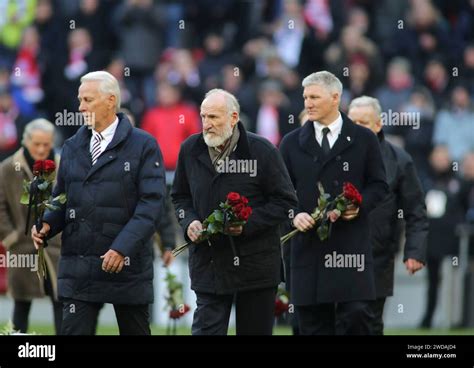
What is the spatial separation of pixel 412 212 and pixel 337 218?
1611 millimetres

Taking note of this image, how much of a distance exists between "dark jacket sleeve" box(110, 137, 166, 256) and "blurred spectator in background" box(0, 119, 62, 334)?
2.65 m

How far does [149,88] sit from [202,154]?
39.0 feet

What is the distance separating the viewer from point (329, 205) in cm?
1212

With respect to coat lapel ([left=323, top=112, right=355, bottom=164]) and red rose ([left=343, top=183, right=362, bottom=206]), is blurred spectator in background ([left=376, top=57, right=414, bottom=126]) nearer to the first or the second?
coat lapel ([left=323, top=112, right=355, bottom=164])

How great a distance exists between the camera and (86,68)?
23.1m

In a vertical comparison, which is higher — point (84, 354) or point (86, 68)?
point (86, 68)

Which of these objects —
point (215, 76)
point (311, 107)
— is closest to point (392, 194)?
point (311, 107)

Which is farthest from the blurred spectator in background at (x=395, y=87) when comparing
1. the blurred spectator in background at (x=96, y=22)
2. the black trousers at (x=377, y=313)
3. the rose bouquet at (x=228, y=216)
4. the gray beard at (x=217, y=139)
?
the rose bouquet at (x=228, y=216)

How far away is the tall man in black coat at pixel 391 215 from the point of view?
44.0 ft

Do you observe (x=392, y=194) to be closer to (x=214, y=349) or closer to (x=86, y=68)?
(x=214, y=349)

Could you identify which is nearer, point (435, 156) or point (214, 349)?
point (214, 349)

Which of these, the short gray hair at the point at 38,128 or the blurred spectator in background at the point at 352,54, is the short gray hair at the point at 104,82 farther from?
the blurred spectator in background at the point at 352,54

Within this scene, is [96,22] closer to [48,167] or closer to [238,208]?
[48,167]

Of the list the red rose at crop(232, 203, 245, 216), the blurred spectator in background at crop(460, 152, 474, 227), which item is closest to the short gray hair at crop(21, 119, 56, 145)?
the red rose at crop(232, 203, 245, 216)
